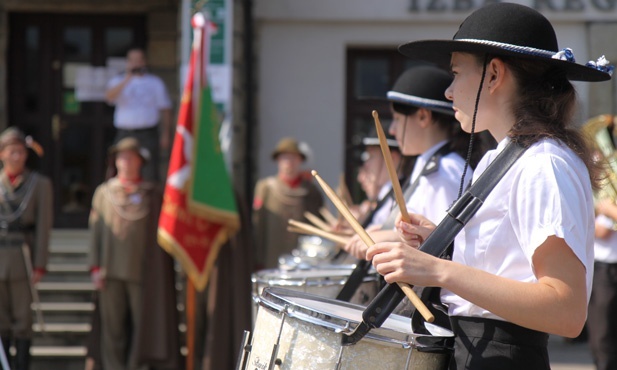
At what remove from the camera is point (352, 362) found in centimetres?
240

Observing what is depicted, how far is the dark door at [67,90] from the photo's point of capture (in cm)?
1123

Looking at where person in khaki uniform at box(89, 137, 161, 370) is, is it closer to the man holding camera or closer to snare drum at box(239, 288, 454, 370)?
the man holding camera

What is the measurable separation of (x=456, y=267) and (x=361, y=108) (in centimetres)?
918

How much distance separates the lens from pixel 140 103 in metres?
9.99

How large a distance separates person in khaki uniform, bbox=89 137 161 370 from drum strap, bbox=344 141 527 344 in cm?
641

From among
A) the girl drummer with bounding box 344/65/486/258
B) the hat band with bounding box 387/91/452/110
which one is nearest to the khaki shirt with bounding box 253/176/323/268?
the girl drummer with bounding box 344/65/486/258

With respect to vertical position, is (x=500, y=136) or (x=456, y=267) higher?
(x=500, y=136)

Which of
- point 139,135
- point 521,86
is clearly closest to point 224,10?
point 139,135

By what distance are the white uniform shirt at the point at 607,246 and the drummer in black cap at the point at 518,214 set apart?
3.88m

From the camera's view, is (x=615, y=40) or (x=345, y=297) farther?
(x=615, y=40)

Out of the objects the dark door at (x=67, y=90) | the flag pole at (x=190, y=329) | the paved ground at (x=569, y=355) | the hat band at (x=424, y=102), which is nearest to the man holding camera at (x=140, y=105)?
the dark door at (x=67, y=90)

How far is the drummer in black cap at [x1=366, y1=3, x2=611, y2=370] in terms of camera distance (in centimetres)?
224

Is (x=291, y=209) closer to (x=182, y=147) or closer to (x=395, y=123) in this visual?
(x=182, y=147)

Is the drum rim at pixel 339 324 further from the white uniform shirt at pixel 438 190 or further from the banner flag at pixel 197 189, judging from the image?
the banner flag at pixel 197 189
